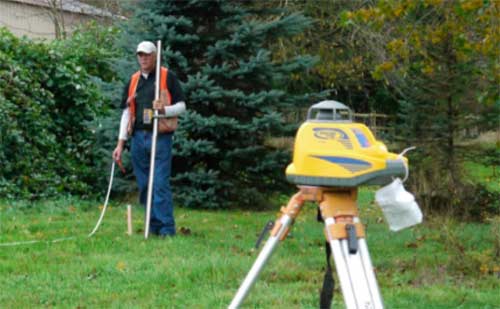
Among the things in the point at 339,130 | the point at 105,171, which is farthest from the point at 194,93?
the point at 339,130

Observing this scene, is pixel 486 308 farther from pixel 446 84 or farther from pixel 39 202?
pixel 39 202

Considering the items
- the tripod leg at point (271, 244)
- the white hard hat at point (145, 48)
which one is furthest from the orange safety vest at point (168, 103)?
the tripod leg at point (271, 244)

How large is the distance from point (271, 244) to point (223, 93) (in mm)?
8875

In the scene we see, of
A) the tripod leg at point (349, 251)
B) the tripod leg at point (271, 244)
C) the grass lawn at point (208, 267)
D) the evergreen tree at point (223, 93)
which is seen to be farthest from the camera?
the evergreen tree at point (223, 93)

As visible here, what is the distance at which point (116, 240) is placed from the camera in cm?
862

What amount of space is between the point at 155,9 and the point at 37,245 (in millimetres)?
5457

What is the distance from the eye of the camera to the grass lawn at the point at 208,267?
6.14 metres

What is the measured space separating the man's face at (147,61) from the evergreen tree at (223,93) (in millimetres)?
3223

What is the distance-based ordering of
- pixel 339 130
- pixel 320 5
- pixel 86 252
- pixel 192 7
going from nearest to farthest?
pixel 339 130 < pixel 86 252 < pixel 192 7 < pixel 320 5

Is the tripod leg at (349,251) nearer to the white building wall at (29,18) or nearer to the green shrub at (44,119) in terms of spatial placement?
the green shrub at (44,119)

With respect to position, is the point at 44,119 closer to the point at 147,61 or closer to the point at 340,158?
the point at 147,61

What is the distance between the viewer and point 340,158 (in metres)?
3.47

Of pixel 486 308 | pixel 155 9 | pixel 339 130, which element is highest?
pixel 155 9

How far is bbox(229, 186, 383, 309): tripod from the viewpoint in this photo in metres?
3.40
